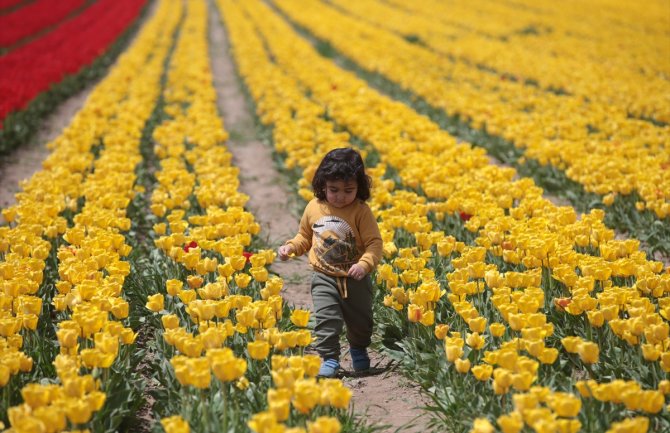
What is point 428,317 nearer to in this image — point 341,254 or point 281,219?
point 341,254

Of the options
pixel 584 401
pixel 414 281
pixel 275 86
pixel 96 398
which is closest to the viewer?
pixel 96 398

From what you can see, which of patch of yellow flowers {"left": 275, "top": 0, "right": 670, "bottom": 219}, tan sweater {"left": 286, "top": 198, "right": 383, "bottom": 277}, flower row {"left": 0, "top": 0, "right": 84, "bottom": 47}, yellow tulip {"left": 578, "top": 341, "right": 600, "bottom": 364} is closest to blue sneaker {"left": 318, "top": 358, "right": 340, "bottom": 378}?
tan sweater {"left": 286, "top": 198, "right": 383, "bottom": 277}

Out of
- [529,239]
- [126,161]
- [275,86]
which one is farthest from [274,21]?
[529,239]

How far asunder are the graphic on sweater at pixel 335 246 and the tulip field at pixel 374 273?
341mm

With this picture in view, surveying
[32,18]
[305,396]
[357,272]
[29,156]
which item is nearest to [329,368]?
[357,272]

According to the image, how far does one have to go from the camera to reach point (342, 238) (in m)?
3.96

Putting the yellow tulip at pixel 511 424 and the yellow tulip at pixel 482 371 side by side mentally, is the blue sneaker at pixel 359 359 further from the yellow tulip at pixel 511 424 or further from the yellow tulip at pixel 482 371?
the yellow tulip at pixel 511 424

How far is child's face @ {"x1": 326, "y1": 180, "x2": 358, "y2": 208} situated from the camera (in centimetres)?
388

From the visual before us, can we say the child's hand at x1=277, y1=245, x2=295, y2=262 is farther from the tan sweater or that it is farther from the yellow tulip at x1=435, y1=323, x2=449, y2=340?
the yellow tulip at x1=435, y1=323, x2=449, y2=340

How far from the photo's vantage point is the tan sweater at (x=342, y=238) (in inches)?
155

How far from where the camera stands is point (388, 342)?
14.0ft

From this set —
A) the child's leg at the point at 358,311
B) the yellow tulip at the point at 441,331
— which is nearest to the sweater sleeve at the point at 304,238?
the child's leg at the point at 358,311

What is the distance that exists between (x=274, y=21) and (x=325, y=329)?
24.0 meters

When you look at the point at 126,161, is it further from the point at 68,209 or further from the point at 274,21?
the point at 274,21
